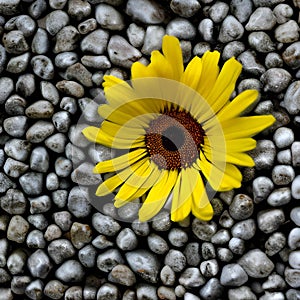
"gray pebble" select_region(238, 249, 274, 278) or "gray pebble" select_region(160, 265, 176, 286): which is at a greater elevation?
"gray pebble" select_region(238, 249, 274, 278)

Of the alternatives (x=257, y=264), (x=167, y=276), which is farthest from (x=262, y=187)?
(x=167, y=276)

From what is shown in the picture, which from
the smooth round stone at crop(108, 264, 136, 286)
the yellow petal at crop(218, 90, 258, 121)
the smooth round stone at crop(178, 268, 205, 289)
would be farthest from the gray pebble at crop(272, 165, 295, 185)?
the smooth round stone at crop(108, 264, 136, 286)

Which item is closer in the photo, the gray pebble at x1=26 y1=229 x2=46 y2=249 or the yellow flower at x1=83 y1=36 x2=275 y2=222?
the yellow flower at x1=83 y1=36 x2=275 y2=222

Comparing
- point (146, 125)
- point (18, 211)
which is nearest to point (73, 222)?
point (18, 211)

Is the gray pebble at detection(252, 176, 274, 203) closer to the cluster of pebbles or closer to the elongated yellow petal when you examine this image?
the cluster of pebbles

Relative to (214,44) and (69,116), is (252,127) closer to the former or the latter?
(214,44)

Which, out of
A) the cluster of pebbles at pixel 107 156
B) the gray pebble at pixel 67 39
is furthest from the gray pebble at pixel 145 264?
the gray pebble at pixel 67 39

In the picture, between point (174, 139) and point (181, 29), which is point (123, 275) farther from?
point (181, 29)
